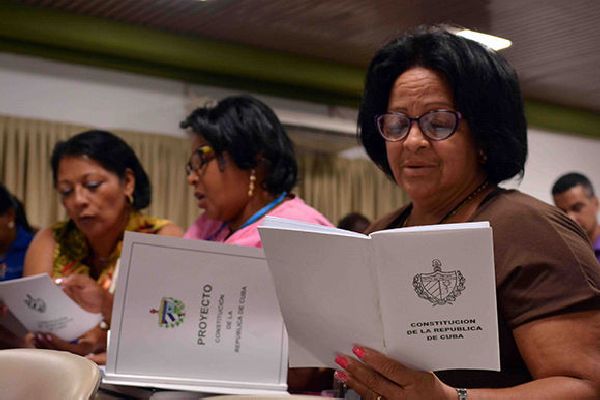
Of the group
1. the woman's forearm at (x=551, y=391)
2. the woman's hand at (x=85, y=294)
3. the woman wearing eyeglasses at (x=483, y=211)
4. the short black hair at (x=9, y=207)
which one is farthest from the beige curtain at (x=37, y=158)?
the woman's forearm at (x=551, y=391)

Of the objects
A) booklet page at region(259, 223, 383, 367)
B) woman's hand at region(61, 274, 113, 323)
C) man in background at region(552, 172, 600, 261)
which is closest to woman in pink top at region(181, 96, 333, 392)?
woman's hand at region(61, 274, 113, 323)

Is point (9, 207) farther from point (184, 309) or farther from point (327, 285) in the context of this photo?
point (327, 285)

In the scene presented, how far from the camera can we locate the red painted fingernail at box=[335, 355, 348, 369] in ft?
4.57

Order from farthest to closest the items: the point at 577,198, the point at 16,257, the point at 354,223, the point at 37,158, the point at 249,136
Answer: the point at 37,158 < the point at 577,198 < the point at 354,223 < the point at 16,257 < the point at 249,136

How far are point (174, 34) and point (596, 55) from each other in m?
3.11

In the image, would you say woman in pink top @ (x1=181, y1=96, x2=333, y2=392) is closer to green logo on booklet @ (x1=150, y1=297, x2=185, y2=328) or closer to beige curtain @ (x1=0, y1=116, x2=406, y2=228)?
green logo on booklet @ (x1=150, y1=297, x2=185, y2=328)

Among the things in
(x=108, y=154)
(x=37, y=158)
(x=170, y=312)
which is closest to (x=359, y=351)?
(x=170, y=312)

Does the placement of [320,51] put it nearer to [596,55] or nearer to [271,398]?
[596,55]

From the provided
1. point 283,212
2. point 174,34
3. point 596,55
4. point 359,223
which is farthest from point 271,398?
point 596,55

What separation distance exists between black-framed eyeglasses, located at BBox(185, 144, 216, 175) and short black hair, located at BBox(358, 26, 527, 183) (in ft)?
3.10

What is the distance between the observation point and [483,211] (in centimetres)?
152

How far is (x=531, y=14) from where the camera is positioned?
523cm

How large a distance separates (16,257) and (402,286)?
2.71 m

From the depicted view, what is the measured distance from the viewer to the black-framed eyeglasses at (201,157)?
249cm
